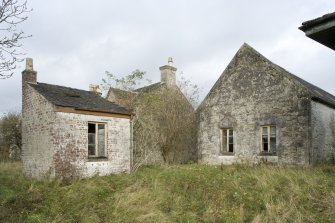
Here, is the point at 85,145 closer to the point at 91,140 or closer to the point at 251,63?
the point at 91,140

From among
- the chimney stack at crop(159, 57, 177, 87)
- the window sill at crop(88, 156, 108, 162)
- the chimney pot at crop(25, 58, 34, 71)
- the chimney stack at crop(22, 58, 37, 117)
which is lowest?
the window sill at crop(88, 156, 108, 162)

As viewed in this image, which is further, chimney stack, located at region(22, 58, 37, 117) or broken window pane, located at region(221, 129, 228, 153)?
broken window pane, located at region(221, 129, 228, 153)

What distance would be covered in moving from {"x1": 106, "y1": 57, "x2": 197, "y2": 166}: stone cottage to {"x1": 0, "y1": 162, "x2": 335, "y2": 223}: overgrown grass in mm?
8969

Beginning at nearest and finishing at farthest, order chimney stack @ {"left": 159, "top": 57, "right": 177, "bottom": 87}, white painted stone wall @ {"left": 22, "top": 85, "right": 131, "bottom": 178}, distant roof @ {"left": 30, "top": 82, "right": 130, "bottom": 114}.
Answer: white painted stone wall @ {"left": 22, "top": 85, "right": 131, "bottom": 178} < distant roof @ {"left": 30, "top": 82, "right": 130, "bottom": 114} < chimney stack @ {"left": 159, "top": 57, "right": 177, "bottom": 87}

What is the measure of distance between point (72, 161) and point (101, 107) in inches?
123

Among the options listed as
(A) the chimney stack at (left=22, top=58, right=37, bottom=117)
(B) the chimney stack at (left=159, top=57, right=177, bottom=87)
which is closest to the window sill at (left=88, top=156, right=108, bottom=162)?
(A) the chimney stack at (left=22, top=58, right=37, bottom=117)

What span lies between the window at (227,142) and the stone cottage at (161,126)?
179 inches

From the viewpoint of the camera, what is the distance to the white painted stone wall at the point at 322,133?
1615 centimetres

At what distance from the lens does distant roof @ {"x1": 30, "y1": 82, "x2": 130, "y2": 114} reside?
14812 mm

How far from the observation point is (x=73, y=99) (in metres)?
15.9

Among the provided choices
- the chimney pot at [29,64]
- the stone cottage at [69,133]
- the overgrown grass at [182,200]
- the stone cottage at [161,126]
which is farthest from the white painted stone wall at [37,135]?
the stone cottage at [161,126]

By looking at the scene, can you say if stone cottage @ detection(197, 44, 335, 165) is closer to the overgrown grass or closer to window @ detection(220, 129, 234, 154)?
window @ detection(220, 129, 234, 154)

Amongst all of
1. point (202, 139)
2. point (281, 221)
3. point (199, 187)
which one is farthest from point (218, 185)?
point (202, 139)

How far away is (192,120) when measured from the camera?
24156 mm
